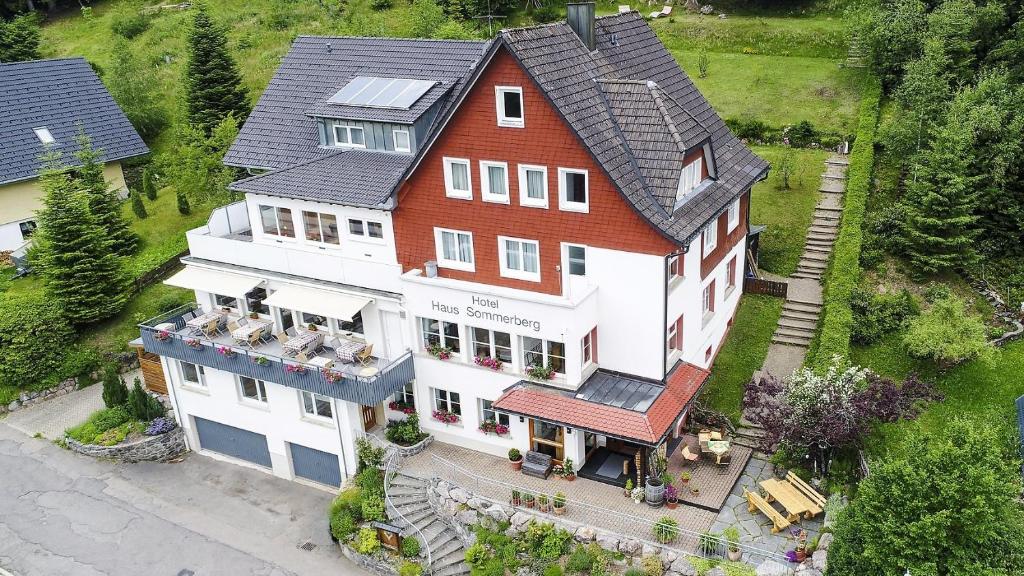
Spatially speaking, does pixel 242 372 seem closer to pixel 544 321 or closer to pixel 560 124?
pixel 544 321

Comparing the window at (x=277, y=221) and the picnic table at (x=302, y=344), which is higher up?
the window at (x=277, y=221)

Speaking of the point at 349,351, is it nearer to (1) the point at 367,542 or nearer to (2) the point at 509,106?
(1) the point at 367,542

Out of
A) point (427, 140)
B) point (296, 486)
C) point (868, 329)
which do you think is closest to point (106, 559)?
point (296, 486)

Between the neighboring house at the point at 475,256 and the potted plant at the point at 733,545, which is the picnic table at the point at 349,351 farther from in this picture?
the potted plant at the point at 733,545

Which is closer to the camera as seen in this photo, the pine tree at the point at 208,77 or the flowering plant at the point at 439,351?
the flowering plant at the point at 439,351

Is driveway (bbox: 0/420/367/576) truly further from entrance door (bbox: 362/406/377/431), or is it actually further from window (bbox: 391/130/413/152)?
window (bbox: 391/130/413/152)

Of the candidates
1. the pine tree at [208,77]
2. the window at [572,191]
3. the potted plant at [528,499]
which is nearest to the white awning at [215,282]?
the window at [572,191]
